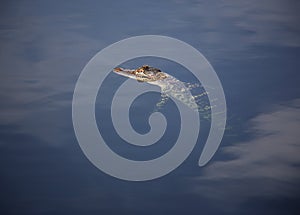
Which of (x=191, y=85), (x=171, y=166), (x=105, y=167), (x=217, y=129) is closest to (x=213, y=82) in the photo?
(x=191, y=85)

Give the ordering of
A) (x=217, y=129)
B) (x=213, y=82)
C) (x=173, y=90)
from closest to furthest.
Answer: (x=217, y=129)
(x=173, y=90)
(x=213, y=82)

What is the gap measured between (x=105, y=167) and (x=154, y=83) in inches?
162

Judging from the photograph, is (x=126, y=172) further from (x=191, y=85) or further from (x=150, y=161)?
(x=191, y=85)

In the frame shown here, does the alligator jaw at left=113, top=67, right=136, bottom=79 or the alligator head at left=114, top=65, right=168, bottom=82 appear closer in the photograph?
the alligator head at left=114, top=65, right=168, bottom=82

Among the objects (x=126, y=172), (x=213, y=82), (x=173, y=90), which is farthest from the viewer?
(x=213, y=82)

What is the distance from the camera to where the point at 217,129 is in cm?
1472

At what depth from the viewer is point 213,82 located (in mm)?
18328

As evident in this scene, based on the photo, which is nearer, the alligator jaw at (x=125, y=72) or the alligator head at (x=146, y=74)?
the alligator head at (x=146, y=74)

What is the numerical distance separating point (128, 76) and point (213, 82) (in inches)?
154

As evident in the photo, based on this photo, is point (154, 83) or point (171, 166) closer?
point (171, 166)

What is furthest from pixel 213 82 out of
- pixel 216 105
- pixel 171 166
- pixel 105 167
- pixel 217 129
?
pixel 105 167

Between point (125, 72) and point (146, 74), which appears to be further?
point (125, 72)

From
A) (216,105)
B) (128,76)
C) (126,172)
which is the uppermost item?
(128,76)

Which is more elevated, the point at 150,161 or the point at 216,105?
the point at 216,105
